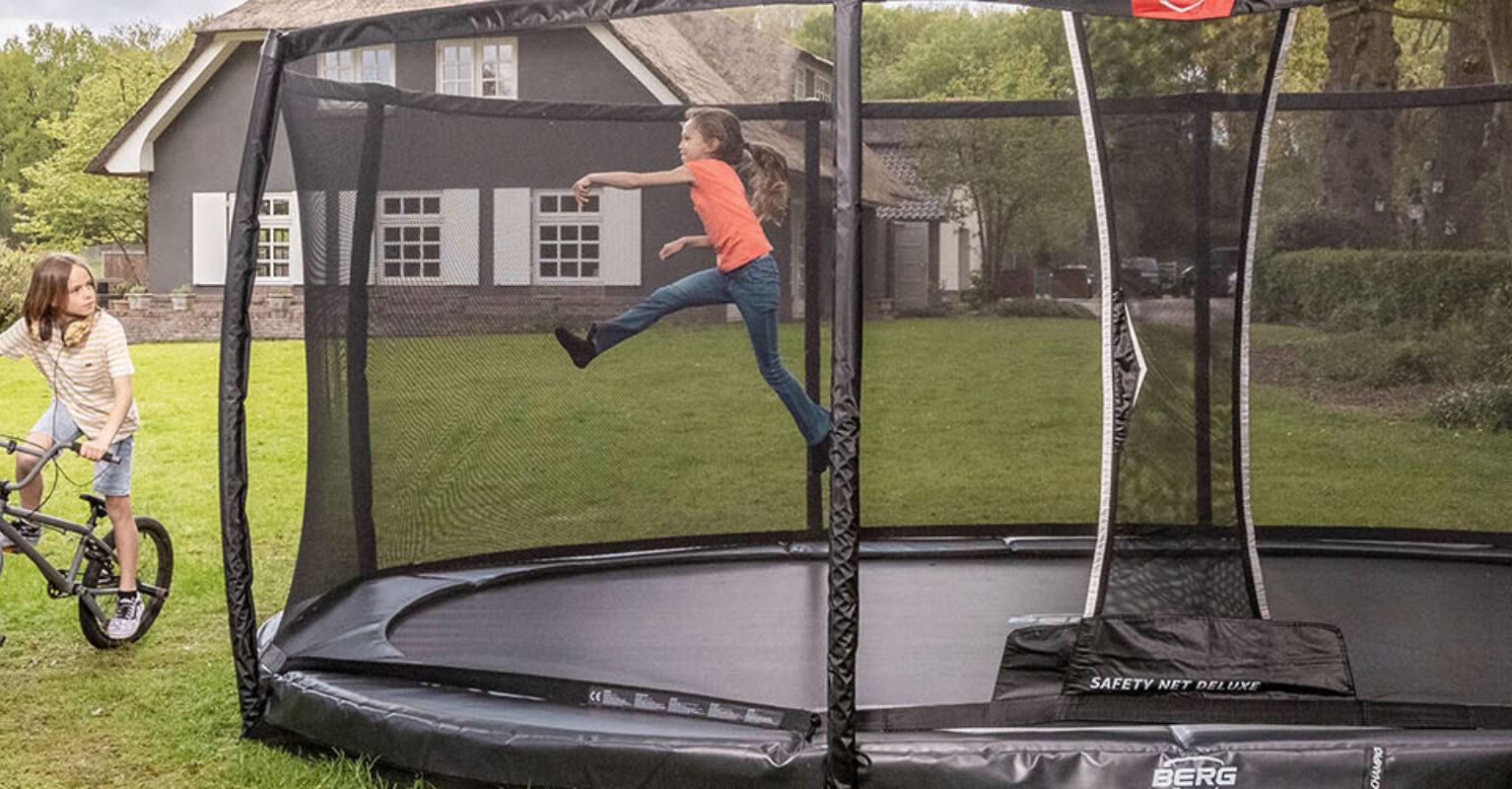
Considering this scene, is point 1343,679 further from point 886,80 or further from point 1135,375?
point 886,80

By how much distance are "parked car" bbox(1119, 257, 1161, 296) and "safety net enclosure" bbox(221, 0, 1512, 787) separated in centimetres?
2

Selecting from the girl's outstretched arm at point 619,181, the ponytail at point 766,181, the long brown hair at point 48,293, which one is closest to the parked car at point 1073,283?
the ponytail at point 766,181

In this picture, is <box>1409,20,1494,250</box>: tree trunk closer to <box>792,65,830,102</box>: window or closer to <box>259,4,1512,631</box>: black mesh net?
<box>259,4,1512,631</box>: black mesh net

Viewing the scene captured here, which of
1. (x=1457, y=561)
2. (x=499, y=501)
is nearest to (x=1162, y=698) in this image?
(x=499, y=501)

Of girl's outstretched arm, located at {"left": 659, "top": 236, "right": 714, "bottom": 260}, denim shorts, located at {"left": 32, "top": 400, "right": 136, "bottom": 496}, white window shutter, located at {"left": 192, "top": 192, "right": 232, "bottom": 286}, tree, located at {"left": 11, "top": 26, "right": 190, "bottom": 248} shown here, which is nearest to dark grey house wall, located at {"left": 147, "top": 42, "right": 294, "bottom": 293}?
white window shutter, located at {"left": 192, "top": 192, "right": 232, "bottom": 286}

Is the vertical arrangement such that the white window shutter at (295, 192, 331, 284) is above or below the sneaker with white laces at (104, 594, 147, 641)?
above

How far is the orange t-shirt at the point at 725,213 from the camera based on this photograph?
10.8 ft

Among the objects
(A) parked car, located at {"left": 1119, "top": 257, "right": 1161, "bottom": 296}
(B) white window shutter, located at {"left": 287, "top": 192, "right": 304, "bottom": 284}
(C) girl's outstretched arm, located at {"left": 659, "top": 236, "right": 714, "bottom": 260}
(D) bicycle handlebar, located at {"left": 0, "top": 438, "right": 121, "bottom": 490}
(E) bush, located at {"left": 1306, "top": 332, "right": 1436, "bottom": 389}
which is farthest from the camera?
(E) bush, located at {"left": 1306, "top": 332, "right": 1436, "bottom": 389}

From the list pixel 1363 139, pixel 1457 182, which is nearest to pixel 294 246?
pixel 1363 139

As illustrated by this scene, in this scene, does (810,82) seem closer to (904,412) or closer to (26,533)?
(904,412)

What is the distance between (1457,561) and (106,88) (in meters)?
22.8

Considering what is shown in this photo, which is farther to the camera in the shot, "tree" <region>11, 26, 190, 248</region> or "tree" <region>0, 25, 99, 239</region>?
"tree" <region>0, 25, 99, 239</region>

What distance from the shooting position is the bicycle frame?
3.51 metres

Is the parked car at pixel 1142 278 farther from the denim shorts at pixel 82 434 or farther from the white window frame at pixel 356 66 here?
the denim shorts at pixel 82 434
